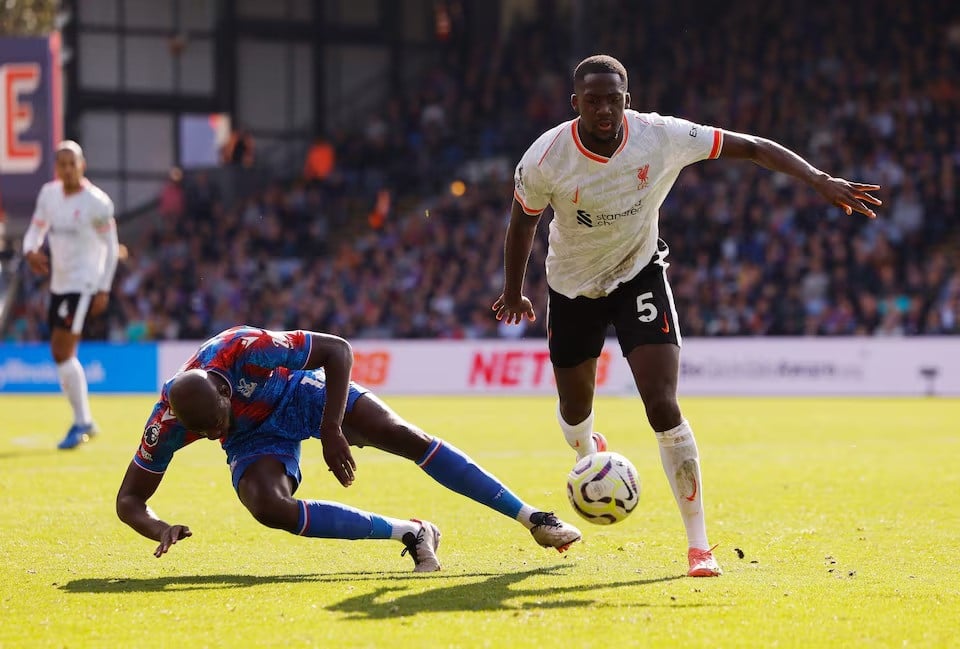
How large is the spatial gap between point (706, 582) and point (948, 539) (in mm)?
2081

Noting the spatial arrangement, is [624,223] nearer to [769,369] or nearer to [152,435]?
[152,435]

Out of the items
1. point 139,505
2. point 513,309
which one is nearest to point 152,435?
point 139,505

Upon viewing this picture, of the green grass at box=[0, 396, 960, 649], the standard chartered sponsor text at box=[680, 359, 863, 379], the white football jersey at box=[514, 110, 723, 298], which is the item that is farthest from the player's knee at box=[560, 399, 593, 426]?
the standard chartered sponsor text at box=[680, 359, 863, 379]

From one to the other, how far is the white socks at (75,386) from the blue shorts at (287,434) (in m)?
7.09

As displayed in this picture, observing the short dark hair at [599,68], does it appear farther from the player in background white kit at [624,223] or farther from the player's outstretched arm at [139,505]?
the player's outstretched arm at [139,505]

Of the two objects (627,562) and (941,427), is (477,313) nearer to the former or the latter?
(941,427)

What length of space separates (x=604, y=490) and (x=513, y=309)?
1.20 metres

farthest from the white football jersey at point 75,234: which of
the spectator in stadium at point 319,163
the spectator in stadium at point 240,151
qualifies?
the spectator in stadium at point 240,151

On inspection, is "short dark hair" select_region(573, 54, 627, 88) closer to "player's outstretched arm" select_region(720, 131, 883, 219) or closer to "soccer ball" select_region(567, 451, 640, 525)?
"player's outstretched arm" select_region(720, 131, 883, 219)

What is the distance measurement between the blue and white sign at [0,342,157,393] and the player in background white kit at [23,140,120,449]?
11.1 meters

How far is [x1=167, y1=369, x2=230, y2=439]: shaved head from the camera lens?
6.11 metres

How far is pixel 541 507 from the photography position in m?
9.32

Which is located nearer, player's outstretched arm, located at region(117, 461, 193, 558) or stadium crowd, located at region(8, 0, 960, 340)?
player's outstretched arm, located at region(117, 461, 193, 558)

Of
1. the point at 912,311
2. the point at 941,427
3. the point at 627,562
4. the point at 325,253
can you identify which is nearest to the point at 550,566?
the point at 627,562
